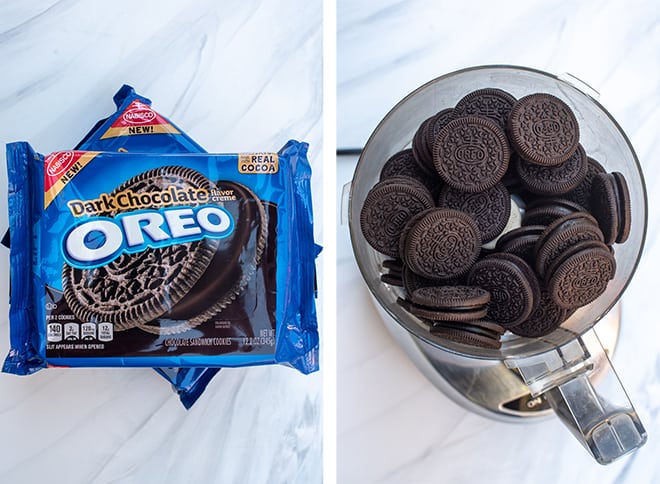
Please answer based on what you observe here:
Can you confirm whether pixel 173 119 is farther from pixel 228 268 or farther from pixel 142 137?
pixel 228 268

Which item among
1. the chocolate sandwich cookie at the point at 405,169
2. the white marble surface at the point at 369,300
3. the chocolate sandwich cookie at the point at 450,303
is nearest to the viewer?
the chocolate sandwich cookie at the point at 450,303

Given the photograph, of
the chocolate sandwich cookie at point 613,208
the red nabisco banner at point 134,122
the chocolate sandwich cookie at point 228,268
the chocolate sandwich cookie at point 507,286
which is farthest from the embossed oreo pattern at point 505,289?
the red nabisco banner at point 134,122

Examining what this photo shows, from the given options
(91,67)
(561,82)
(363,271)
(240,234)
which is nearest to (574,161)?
(561,82)

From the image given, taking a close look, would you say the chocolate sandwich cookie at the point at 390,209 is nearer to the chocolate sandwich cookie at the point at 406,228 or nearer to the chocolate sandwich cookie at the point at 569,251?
the chocolate sandwich cookie at the point at 406,228

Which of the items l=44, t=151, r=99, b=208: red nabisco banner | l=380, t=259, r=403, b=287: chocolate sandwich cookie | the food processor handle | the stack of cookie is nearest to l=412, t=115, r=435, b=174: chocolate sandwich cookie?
the stack of cookie

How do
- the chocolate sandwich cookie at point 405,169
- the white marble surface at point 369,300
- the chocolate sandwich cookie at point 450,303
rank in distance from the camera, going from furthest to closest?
the white marble surface at point 369,300, the chocolate sandwich cookie at point 405,169, the chocolate sandwich cookie at point 450,303

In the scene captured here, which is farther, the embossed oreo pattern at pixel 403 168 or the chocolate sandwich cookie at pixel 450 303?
the embossed oreo pattern at pixel 403 168

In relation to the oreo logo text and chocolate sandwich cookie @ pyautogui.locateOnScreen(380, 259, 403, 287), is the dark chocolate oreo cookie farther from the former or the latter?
the oreo logo text
